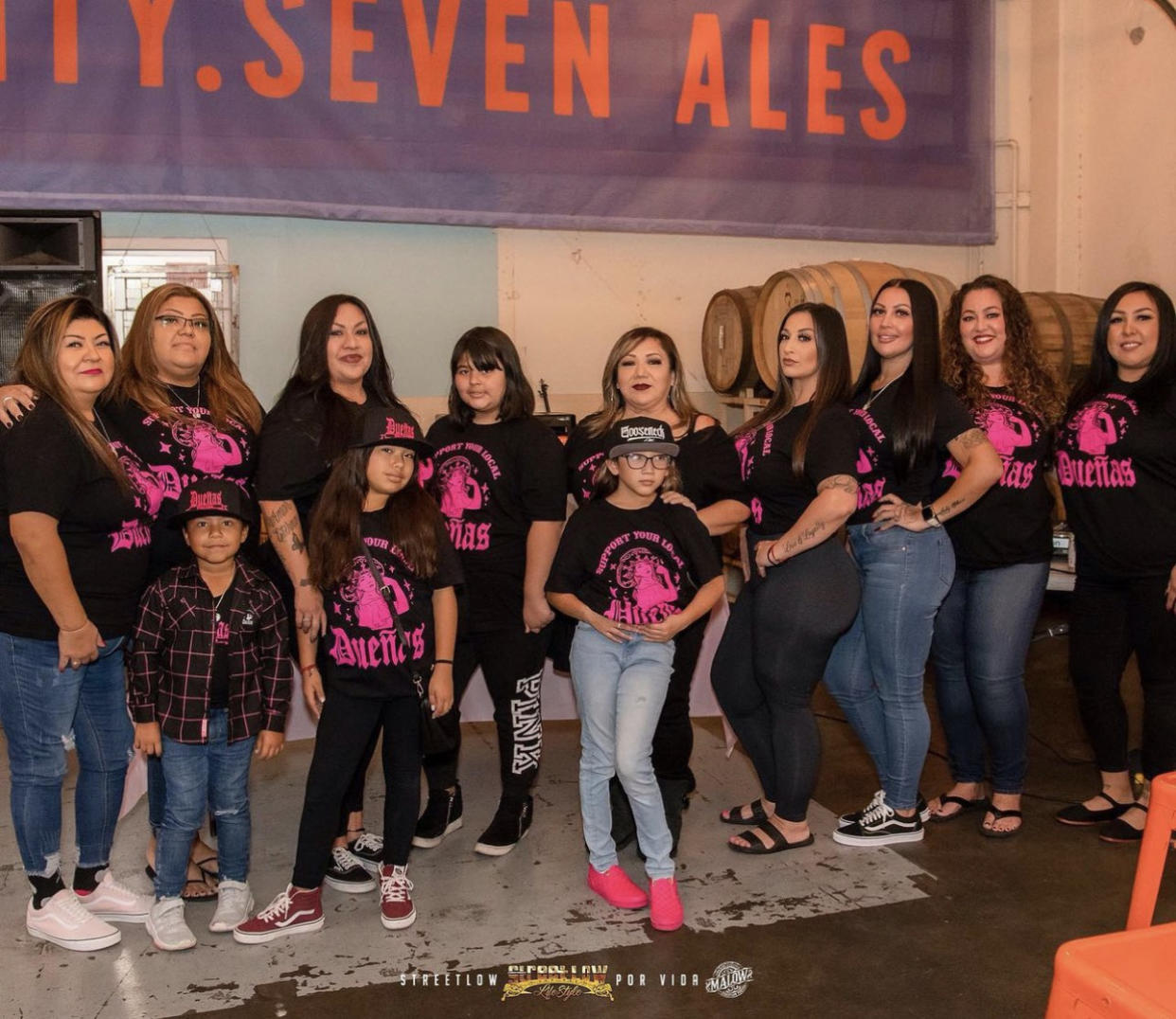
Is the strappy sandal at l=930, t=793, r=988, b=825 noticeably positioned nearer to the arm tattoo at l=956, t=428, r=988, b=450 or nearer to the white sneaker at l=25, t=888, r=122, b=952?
the arm tattoo at l=956, t=428, r=988, b=450

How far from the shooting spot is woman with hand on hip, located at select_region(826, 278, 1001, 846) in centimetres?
316

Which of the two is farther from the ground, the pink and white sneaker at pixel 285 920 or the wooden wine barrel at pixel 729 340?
the wooden wine barrel at pixel 729 340

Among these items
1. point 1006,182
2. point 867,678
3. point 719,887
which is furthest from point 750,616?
point 1006,182

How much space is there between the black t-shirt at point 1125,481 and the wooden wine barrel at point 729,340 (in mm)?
2556

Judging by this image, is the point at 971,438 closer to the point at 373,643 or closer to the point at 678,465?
the point at 678,465

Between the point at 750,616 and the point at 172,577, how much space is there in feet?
5.07

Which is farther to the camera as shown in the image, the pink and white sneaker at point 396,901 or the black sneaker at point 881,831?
the black sneaker at point 881,831

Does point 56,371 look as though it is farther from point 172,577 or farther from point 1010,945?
point 1010,945

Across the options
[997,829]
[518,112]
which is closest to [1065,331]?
[518,112]

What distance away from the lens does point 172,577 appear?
2.73 metres

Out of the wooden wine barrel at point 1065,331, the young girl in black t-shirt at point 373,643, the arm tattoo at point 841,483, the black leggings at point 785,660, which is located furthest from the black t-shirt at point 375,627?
the wooden wine barrel at point 1065,331

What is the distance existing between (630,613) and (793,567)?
1.59ft

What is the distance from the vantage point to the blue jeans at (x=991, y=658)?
3342 millimetres

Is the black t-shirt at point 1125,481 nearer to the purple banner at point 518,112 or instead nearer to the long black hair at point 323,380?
the long black hair at point 323,380
